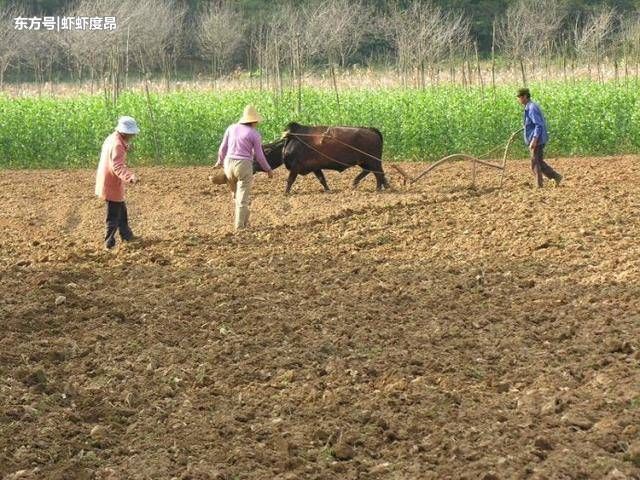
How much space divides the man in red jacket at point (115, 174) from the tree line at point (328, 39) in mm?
12620

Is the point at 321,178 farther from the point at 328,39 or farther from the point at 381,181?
the point at 328,39

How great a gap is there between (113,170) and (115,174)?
6 cm

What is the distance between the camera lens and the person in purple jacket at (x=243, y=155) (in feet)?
45.5

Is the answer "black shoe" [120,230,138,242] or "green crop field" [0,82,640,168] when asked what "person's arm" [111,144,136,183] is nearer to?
"black shoe" [120,230,138,242]

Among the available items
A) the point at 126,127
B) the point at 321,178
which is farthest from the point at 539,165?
the point at 126,127

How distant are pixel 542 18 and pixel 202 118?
16.6m

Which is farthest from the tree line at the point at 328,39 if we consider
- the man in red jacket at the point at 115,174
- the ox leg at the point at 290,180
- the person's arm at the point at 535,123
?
the man in red jacket at the point at 115,174

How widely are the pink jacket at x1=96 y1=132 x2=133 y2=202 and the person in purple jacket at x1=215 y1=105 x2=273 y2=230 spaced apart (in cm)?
166

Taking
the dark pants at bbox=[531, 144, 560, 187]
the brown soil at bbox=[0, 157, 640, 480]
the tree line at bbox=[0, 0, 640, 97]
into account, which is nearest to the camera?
the brown soil at bbox=[0, 157, 640, 480]

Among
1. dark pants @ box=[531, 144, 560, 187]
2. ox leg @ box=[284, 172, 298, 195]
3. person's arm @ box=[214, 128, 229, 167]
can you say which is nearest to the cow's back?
ox leg @ box=[284, 172, 298, 195]

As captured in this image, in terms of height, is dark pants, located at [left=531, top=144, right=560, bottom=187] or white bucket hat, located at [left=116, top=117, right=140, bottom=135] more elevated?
white bucket hat, located at [left=116, top=117, right=140, bottom=135]

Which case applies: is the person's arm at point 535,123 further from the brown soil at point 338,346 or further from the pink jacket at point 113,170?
the pink jacket at point 113,170

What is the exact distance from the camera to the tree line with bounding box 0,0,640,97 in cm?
3200

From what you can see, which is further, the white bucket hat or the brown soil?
the white bucket hat
